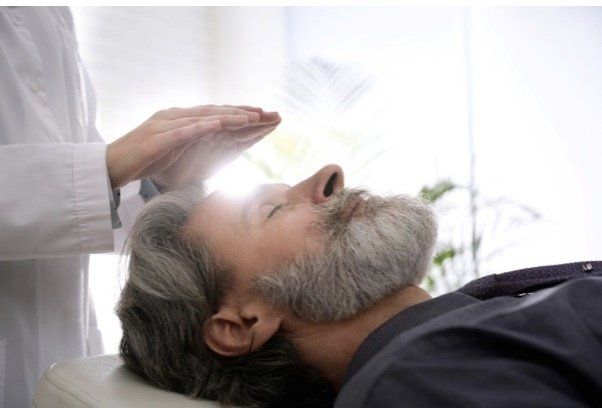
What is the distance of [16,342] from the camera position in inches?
57.0

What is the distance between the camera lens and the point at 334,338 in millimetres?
1302

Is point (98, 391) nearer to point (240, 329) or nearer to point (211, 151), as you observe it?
point (240, 329)

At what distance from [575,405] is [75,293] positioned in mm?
1136

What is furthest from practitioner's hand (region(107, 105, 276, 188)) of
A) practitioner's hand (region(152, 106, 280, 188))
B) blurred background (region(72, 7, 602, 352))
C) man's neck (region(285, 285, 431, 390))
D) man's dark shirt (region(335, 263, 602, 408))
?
blurred background (region(72, 7, 602, 352))

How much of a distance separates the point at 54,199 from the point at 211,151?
43 cm

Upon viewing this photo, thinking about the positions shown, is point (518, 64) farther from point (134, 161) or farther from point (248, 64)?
point (134, 161)

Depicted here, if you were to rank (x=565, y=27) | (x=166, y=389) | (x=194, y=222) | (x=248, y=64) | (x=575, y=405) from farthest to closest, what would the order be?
(x=248, y=64) → (x=565, y=27) → (x=194, y=222) → (x=166, y=389) → (x=575, y=405)

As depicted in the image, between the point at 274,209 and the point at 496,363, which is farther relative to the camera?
the point at 274,209

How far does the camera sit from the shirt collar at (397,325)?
1.17m

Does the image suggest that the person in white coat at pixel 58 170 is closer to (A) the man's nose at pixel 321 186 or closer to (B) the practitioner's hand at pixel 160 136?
(B) the practitioner's hand at pixel 160 136

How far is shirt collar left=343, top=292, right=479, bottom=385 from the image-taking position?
3.83 feet

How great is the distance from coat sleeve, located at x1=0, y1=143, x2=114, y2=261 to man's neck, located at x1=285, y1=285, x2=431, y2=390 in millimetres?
444

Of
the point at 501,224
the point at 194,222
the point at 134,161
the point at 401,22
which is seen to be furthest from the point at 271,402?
the point at 401,22

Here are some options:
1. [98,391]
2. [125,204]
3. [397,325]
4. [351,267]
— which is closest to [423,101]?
[125,204]
